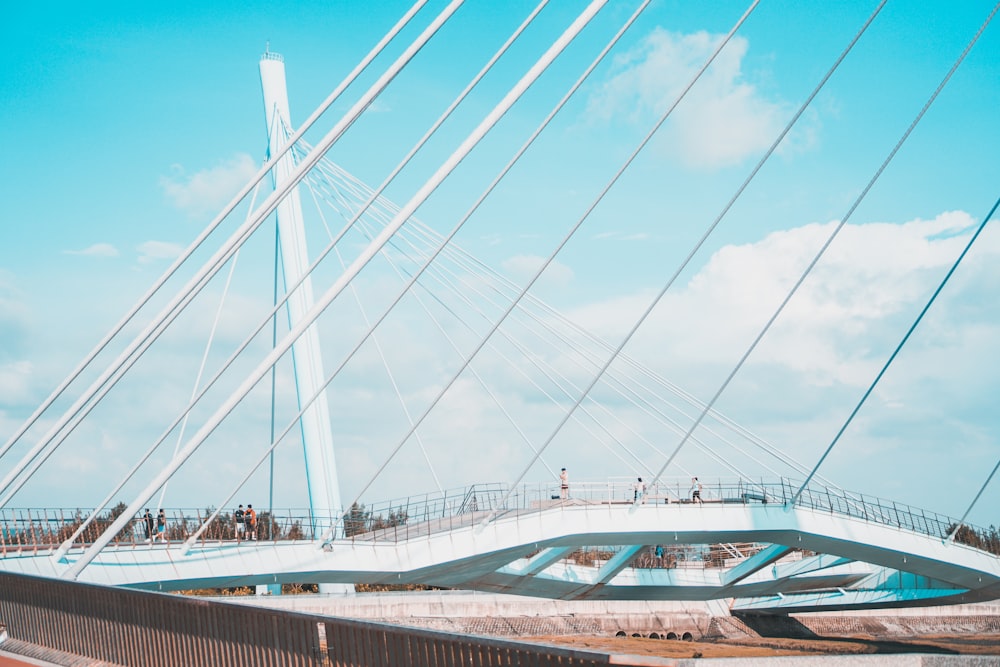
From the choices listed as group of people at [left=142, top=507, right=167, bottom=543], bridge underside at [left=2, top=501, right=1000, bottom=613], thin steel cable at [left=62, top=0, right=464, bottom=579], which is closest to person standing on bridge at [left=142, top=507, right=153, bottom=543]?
group of people at [left=142, top=507, right=167, bottom=543]

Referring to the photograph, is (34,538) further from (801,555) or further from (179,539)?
(801,555)

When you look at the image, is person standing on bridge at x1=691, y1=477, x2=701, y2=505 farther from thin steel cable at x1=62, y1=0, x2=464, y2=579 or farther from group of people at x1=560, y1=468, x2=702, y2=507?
thin steel cable at x1=62, y1=0, x2=464, y2=579

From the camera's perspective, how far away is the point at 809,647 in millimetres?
11391

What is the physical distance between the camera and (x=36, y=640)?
12.5 meters

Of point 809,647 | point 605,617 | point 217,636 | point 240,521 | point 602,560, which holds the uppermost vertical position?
point 240,521

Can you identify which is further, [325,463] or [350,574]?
[325,463]

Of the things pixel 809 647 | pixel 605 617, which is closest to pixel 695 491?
pixel 605 617

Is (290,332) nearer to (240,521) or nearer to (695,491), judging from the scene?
(240,521)

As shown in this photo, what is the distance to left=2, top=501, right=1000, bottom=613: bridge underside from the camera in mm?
19953

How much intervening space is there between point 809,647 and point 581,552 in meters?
20.4

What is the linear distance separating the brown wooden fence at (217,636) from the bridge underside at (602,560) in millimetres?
6355

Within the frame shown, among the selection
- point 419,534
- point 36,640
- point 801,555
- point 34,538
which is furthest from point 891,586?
point 36,640

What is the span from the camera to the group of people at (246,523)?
2230cm

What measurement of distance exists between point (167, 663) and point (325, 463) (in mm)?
13824
